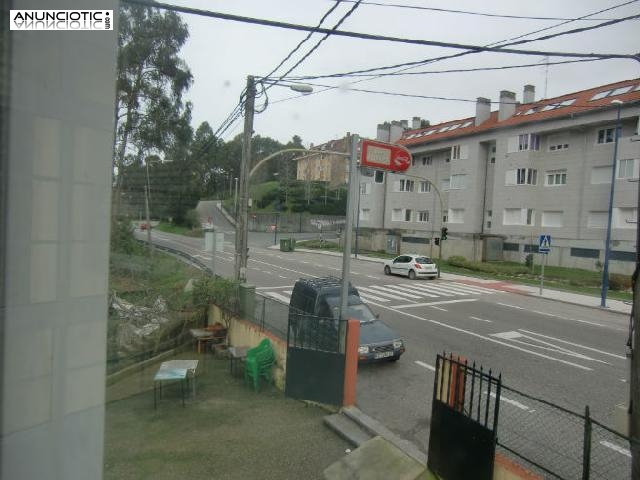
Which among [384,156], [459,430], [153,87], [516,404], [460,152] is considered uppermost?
[460,152]

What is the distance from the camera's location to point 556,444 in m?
5.98

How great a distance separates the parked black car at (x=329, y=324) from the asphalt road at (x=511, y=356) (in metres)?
0.45

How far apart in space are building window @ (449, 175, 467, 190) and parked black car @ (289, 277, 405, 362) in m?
29.9

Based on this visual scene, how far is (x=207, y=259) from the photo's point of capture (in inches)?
578

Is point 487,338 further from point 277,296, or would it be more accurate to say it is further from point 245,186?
point 277,296

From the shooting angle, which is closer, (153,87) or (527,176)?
(153,87)

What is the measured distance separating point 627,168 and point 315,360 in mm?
29022

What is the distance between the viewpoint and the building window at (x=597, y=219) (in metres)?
29.3

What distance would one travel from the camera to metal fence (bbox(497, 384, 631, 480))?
5355 millimetres

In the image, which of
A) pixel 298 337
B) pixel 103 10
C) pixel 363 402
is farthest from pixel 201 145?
pixel 103 10

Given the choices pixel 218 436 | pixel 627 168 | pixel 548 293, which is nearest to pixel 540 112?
pixel 627 168

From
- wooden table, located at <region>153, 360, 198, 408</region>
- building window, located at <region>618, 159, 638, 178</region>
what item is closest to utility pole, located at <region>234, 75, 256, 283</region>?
wooden table, located at <region>153, 360, 198, 408</region>

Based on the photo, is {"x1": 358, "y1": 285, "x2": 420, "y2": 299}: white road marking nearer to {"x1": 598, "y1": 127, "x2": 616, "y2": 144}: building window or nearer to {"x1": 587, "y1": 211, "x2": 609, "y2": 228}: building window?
{"x1": 587, "y1": 211, "x2": 609, "y2": 228}: building window

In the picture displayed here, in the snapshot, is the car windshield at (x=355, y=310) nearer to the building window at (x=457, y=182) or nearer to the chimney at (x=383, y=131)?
the building window at (x=457, y=182)
